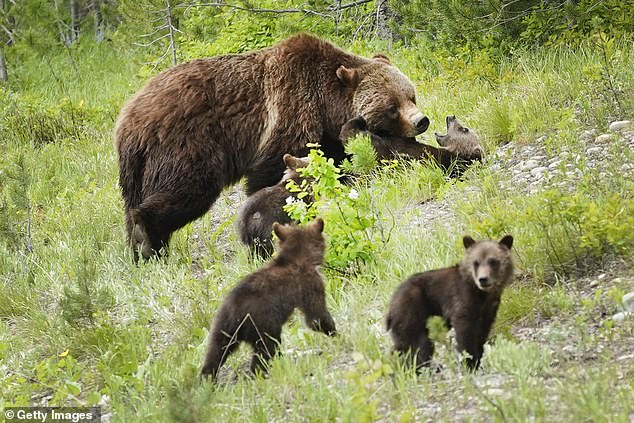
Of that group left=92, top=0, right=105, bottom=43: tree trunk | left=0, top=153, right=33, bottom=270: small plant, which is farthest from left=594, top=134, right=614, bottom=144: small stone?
left=92, top=0, right=105, bottom=43: tree trunk

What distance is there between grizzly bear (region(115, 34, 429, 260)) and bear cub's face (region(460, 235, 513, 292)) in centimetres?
391

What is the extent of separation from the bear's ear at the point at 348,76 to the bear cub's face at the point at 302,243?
347 centimetres

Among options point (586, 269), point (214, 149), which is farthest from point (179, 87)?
point (586, 269)

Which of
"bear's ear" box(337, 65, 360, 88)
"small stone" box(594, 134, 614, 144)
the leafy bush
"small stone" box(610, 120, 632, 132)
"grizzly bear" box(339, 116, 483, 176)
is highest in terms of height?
"bear's ear" box(337, 65, 360, 88)

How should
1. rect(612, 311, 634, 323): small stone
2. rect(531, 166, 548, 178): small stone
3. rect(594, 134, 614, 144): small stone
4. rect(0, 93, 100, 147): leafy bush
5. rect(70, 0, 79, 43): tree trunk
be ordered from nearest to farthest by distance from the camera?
rect(612, 311, 634, 323): small stone
rect(531, 166, 548, 178): small stone
rect(594, 134, 614, 144): small stone
rect(0, 93, 100, 147): leafy bush
rect(70, 0, 79, 43): tree trunk

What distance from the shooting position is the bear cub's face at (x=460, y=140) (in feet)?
27.6

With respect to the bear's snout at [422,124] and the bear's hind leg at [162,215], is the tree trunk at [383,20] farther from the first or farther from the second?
the bear's hind leg at [162,215]

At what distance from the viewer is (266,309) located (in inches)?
193

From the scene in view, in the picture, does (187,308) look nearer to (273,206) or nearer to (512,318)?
(273,206)

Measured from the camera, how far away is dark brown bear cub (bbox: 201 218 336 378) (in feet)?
16.0

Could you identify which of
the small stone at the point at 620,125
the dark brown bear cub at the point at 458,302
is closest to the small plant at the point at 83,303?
the dark brown bear cub at the point at 458,302

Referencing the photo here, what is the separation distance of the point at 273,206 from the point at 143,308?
1291 mm

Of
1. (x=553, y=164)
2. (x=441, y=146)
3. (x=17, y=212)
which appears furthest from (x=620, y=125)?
(x=17, y=212)

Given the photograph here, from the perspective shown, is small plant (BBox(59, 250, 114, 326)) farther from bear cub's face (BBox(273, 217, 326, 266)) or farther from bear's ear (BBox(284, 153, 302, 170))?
bear's ear (BBox(284, 153, 302, 170))
